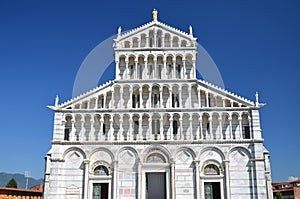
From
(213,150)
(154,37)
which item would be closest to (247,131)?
(213,150)

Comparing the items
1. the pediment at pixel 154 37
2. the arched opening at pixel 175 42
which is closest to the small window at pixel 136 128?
the pediment at pixel 154 37

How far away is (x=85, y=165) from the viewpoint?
23422mm

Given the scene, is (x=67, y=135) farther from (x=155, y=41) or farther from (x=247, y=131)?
(x=247, y=131)

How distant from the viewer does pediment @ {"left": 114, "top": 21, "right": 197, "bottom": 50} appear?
26.4 metres

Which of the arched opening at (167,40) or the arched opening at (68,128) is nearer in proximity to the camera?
the arched opening at (68,128)

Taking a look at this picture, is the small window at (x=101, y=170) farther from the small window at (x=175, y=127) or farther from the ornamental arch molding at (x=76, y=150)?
the small window at (x=175, y=127)

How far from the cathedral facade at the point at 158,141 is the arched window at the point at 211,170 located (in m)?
0.07

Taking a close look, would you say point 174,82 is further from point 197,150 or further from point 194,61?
point 197,150

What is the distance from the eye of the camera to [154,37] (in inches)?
1041

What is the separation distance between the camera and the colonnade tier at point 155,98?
2455 centimetres

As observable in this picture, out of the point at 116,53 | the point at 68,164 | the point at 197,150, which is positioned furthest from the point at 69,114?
the point at 197,150

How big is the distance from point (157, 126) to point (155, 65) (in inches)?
195

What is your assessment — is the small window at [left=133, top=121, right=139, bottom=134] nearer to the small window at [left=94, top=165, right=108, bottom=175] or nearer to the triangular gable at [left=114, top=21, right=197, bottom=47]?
the small window at [left=94, top=165, right=108, bottom=175]

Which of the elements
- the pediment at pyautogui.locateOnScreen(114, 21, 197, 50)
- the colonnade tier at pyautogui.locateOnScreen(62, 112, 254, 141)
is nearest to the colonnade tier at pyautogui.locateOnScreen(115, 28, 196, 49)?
the pediment at pyautogui.locateOnScreen(114, 21, 197, 50)
